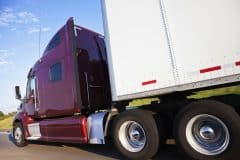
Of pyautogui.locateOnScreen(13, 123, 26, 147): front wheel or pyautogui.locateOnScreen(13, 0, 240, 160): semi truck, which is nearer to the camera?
pyautogui.locateOnScreen(13, 0, 240, 160): semi truck

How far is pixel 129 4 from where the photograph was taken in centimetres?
607

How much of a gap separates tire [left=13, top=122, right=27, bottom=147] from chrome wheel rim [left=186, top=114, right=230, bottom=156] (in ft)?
22.1

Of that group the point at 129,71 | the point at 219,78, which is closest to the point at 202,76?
the point at 219,78

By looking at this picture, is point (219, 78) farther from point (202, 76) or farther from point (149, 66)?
point (149, 66)

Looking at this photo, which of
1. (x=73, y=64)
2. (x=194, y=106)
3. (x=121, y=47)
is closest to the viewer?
(x=194, y=106)

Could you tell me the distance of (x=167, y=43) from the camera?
5.48 meters

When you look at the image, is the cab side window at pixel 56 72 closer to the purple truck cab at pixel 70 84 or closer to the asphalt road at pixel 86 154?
the purple truck cab at pixel 70 84

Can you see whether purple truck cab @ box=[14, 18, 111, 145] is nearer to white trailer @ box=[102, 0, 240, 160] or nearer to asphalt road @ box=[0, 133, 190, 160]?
asphalt road @ box=[0, 133, 190, 160]

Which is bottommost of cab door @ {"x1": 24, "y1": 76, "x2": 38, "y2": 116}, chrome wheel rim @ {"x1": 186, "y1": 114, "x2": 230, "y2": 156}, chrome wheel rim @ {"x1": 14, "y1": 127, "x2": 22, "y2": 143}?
chrome wheel rim @ {"x1": 186, "y1": 114, "x2": 230, "y2": 156}

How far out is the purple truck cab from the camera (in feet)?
26.1

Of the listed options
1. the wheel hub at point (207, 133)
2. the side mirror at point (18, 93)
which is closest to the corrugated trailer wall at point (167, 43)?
the wheel hub at point (207, 133)

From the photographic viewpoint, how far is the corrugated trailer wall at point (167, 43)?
480cm

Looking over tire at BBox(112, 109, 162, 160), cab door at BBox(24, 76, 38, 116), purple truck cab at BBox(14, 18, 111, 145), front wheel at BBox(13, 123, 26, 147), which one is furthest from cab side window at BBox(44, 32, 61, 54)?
front wheel at BBox(13, 123, 26, 147)

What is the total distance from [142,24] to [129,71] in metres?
0.87
